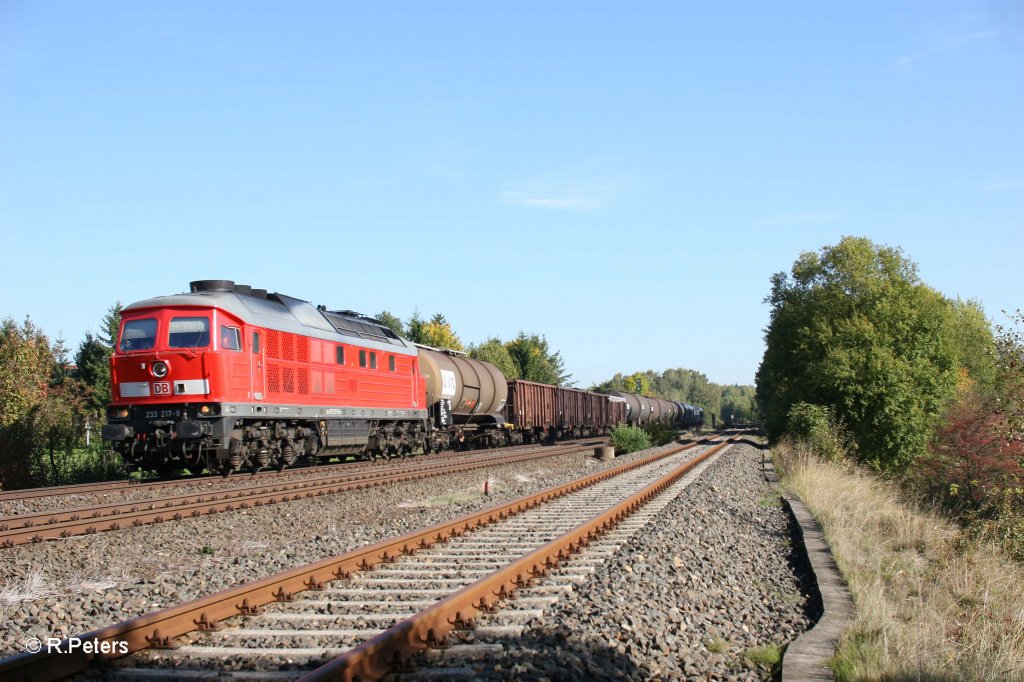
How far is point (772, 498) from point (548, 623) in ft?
36.6

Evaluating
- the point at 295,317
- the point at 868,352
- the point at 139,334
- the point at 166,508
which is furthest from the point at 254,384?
the point at 868,352

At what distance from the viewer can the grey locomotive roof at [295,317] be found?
1703 centimetres

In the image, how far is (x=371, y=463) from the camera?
23141 mm

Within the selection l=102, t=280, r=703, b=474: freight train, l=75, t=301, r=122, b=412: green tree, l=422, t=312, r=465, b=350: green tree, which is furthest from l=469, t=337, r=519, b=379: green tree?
l=102, t=280, r=703, b=474: freight train

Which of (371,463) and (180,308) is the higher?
(180,308)

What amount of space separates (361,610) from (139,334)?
1238 centimetres

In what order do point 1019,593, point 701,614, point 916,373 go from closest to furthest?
point 701,614
point 1019,593
point 916,373

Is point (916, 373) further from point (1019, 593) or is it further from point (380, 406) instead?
point (1019, 593)

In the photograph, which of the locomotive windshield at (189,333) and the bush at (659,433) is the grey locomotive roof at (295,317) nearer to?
the locomotive windshield at (189,333)

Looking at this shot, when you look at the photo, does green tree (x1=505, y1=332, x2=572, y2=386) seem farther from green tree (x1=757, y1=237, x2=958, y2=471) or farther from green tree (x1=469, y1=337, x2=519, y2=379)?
green tree (x1=757, y1=237, x2=958, y2=471)

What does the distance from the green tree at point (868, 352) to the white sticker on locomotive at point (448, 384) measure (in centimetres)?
1691

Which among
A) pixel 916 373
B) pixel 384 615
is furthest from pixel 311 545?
pixel 916 373

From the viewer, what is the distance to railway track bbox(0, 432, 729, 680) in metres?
4.93

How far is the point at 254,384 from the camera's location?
17.6m
